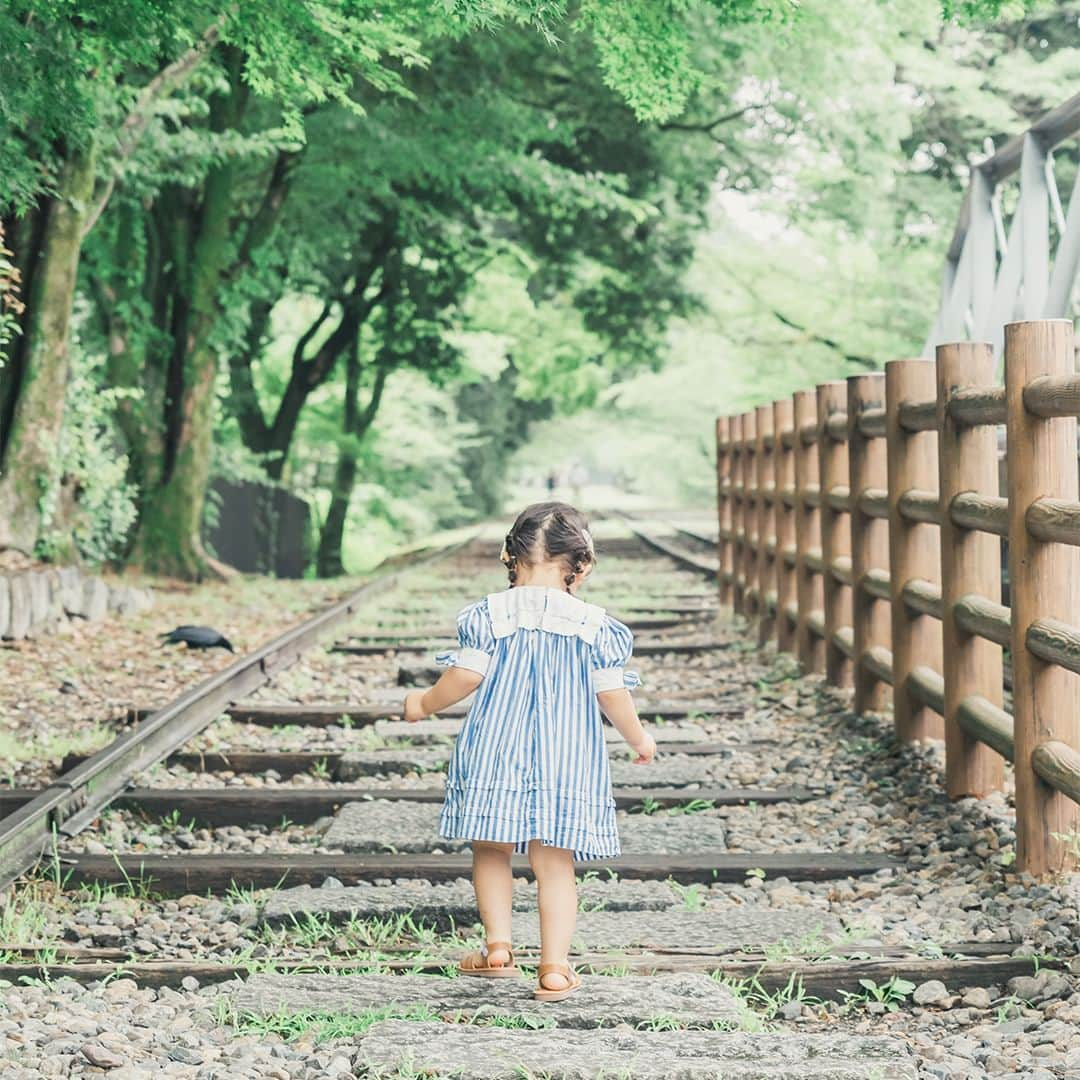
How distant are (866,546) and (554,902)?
4108mm

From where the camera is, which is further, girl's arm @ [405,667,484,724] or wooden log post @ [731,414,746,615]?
wooden log post @ [731,414,746,615]

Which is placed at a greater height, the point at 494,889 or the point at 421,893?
the point at 494,889

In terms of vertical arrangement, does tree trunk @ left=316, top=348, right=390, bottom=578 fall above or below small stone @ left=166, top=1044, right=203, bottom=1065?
above

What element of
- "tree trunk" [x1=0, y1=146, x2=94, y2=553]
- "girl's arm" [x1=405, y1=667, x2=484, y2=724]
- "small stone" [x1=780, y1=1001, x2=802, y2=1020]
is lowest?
"small stone" [x1=780, y1=1001, x2=802, y2=1020]

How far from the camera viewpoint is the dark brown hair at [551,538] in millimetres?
3756

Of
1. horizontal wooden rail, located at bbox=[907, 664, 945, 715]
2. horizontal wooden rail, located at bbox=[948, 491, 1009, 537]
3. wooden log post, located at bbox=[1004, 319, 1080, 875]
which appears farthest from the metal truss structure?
wooden log post, located at bbox=[1004, 319, 1080, 875]

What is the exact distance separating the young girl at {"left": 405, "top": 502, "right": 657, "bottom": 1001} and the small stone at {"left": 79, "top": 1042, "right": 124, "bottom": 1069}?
35.9 inches

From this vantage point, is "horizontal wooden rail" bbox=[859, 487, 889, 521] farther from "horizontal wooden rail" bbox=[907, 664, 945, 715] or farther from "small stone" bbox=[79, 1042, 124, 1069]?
"small stone" bbox=[79, 1042, 124, 1069]

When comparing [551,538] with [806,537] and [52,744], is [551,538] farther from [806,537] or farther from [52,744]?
[806,537]

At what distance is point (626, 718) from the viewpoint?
147 inches

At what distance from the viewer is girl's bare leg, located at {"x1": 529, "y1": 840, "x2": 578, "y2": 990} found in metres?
3.65

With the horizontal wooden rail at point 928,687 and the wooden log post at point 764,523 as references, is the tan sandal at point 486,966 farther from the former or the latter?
the wooden log post at point 764,523

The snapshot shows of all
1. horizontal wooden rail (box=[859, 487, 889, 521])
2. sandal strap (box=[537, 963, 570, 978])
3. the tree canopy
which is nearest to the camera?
sandal strap (box=[537, 963, 570, 978])

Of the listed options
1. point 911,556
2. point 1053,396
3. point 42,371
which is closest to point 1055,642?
point 1053,396
